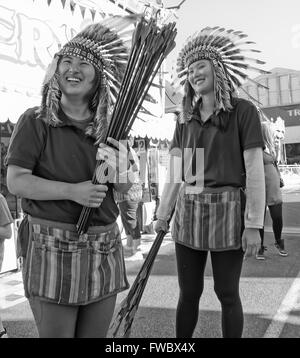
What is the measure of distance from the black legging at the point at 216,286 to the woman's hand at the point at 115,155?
28.1 inches

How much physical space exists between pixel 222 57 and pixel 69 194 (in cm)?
114

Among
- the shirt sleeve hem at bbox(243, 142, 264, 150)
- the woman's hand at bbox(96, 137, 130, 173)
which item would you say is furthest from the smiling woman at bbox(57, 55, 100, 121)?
the shirt sleeve hem at bbox(243, 142, 264, 150)

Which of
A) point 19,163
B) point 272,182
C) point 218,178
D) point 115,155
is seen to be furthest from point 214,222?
point 19,163

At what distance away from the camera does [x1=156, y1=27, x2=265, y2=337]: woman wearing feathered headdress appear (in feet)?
5.76

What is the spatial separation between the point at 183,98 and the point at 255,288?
227cm

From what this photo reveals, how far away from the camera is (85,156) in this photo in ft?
4.47

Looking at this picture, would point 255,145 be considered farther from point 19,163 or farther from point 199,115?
point 19,163

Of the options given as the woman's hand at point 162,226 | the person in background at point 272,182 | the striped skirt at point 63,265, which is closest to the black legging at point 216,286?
the woman's hand at point 162,226

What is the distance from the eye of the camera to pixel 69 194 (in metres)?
1.28

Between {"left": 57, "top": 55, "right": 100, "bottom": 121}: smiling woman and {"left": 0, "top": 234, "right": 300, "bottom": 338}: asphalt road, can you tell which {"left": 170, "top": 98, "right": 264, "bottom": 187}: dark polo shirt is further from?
{"left": 0, "top": 234, "right": 300, "bottom": 338}: asphalt road

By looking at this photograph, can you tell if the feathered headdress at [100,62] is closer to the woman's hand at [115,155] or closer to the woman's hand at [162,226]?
the woman's hand at [115,155]

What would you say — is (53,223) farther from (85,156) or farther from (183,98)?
(183,98)

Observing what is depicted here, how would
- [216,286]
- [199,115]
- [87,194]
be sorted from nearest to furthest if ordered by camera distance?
[87,194] < [216,286] < [199,115]
